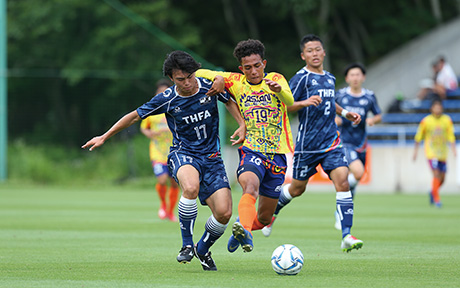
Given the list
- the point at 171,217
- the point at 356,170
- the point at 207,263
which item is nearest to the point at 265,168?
the point at 207,263

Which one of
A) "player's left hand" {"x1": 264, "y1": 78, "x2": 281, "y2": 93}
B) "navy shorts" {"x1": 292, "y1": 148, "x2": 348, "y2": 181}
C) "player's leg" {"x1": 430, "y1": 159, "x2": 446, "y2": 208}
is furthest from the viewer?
"player's leg" {"x1": 430, "y1": 159, "x2": 446, "y2": 208}

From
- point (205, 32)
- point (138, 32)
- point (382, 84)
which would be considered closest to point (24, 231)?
point (138, 32)

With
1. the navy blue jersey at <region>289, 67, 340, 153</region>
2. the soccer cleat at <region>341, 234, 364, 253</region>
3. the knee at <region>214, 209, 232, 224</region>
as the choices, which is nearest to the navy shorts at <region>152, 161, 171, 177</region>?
the navy blue jersey at <region>289, 67, 340, 153</region>

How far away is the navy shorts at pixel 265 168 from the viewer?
8.48 m

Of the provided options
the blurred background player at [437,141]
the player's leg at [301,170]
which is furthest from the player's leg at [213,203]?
the blurred background player at [437,141]

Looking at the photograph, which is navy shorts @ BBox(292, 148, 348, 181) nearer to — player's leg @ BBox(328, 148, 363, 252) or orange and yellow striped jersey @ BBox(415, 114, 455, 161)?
player's leg @ BBox(328, 148, 363, 252)

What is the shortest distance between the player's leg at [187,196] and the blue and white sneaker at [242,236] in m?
0.62

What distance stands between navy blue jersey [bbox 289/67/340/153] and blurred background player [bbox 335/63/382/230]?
3.61 m

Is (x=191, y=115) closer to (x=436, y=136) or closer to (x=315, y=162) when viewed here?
(x=315, y=162)

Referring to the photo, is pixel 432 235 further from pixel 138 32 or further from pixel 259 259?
pixel 138 32

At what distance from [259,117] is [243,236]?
61.4 inches

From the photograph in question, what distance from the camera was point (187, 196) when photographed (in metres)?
8.00

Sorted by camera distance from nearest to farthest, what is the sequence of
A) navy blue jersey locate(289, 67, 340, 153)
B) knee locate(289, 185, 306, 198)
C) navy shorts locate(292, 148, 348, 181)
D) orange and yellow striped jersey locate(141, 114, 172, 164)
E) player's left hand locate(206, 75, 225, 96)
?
1. player's left hand locate(206, 75, 225, 96)
2. navy shorts locate(292, 148, 348, 181)
3. navy blue jersey locate(289, 67, 340, 153)
4. knee locate(289, 185, 306, 198)
5. orange and yellow striped jersey locate(141, 114, 172, 164)

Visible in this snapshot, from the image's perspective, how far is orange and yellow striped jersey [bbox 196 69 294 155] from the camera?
8.65m
